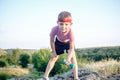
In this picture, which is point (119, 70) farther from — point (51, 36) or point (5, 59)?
point (5, 59)

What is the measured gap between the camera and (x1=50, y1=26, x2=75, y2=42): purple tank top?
5664mm

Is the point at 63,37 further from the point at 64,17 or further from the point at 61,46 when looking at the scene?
the point at 64,17

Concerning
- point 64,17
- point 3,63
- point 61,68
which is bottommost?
point 3,63

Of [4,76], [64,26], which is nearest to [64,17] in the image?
[64,26]

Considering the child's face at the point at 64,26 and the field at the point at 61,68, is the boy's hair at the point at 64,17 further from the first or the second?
the field at the point at 61,68

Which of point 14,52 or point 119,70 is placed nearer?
point 119,70

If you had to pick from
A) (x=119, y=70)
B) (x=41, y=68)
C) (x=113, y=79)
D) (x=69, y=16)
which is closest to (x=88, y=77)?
(x=113, y=79)

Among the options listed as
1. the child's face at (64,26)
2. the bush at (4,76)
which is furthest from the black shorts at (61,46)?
the bush at (4,76)

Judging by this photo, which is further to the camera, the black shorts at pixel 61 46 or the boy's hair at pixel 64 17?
the black shorts at pixel 61 46

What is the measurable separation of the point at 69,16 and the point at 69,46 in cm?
81

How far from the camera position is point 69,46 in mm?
5824

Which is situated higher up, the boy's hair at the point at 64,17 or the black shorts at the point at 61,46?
the boy's hair at the point at 64,17

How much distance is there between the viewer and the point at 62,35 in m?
5.75

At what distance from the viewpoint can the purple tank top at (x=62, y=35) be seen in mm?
5664
